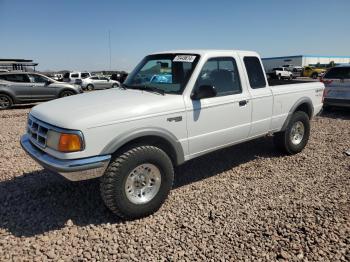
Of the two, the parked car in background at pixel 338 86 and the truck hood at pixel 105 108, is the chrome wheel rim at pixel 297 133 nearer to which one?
the truck hood at pixel 105 108

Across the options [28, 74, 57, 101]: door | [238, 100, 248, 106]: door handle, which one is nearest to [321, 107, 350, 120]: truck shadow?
[238, 100, 248, 106]: door handle

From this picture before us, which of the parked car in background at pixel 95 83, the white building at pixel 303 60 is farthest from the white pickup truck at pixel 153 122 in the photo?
the white building at pixel 303 60

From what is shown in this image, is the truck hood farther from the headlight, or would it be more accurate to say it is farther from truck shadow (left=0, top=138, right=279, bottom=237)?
truck shadow (left=0, top=138, right=279, bottom=237)

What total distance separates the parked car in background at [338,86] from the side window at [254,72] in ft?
19.7

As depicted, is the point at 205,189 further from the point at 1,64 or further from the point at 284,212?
the point at 1,64

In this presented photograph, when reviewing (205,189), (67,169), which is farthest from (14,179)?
(205,189)

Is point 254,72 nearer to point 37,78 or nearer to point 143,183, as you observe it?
point 143,183

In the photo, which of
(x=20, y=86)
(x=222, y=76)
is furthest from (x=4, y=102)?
(x=222, y=76)

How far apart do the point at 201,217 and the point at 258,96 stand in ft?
7.20

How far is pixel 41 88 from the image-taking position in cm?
1382

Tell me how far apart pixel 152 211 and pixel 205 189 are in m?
1.05

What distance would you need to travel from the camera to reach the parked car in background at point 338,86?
31.9ft

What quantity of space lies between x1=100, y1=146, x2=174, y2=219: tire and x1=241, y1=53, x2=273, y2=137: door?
72.9 inches

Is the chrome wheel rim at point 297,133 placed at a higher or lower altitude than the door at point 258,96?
lower
